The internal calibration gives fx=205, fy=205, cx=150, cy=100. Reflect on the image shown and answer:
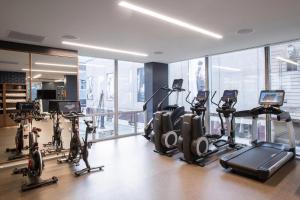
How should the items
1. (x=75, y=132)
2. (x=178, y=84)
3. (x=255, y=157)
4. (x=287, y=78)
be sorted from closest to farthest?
(x=255, y=157) < (x=75, y=132) < (x=287, y=78) < (x=178, y=84)

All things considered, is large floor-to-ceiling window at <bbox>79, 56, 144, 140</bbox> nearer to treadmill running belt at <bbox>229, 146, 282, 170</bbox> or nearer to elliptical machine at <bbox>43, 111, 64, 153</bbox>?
elliptical machine at <bbox>43, 111, 64, 153</bbox>

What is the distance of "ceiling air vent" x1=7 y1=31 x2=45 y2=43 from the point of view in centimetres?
393

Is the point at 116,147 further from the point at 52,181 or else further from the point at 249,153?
the point at 249,153

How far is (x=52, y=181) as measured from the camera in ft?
11.0

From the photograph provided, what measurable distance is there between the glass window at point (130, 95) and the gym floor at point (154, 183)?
2.85 meters

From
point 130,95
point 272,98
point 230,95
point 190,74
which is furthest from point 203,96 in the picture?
point 130,95

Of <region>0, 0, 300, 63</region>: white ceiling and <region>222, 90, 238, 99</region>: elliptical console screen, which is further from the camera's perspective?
<region>222, 90, 238, 99</region>: elliptical console screen

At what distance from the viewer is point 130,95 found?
25.3 ft

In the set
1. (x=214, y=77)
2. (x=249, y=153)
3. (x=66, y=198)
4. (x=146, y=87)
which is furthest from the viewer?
(x=146, y=87)

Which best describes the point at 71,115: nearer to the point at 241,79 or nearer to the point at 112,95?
the point at 112,95

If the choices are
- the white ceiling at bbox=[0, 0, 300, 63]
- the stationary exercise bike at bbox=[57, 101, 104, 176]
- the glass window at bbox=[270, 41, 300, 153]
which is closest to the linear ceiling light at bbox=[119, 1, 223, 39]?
the white ceiling at bbox=[0, 0, 300, 63]

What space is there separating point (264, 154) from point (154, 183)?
7.72ft

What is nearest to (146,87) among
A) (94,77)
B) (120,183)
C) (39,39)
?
(94,77)

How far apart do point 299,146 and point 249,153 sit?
1.65m
